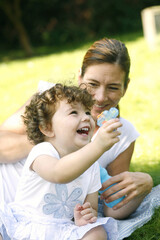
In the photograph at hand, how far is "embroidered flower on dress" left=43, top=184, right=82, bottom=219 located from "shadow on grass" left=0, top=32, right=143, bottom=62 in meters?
10.6

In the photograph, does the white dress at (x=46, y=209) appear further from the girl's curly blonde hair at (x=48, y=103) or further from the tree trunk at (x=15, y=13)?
the tree trunk at (x=15, y=13)

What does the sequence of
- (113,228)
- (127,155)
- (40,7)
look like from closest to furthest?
(113,228)
(127,155)
(40,7)

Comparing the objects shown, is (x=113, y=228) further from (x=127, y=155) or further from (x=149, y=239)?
(x=127, y=155)

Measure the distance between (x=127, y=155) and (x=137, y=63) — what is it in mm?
6455

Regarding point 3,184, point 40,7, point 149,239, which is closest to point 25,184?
point 3,184

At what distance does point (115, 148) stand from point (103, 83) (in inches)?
19.7

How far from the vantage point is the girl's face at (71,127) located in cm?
210

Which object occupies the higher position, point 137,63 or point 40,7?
point 40,7

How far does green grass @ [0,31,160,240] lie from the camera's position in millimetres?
3741

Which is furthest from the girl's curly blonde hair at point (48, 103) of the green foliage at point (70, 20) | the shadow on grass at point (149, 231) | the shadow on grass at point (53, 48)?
the green foliage at point (70, 20)

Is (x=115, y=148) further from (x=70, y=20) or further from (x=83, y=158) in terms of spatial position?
(x=70, y=20)

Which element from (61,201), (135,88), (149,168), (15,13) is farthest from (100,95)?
(15,13)

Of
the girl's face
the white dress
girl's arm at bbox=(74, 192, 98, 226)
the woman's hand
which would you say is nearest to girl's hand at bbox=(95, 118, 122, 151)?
the girl's face

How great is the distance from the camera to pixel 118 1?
1662 cm
